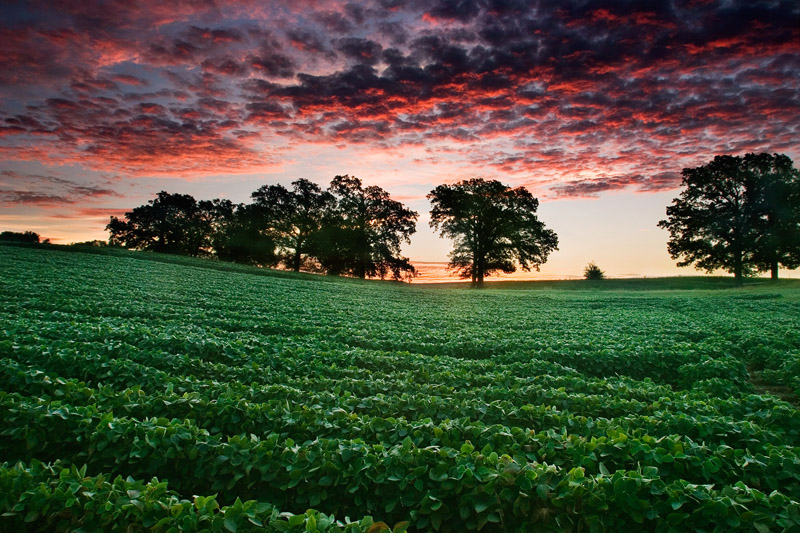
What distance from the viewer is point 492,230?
67062 mm

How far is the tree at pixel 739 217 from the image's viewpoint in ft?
188

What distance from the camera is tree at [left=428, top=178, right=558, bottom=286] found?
6656cm

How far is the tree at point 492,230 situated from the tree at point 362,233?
1044 cm

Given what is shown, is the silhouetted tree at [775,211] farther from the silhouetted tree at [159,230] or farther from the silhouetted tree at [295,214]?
the silhouetted tree at [159,230]

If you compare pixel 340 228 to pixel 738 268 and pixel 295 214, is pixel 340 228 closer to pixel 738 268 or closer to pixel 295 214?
pixel 295 214

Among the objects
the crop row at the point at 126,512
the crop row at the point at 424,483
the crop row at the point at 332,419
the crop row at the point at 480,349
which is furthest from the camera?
the crop row at the point at 480,349

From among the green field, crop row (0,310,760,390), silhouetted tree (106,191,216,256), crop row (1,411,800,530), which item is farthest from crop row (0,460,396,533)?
silhouetted tree (106,191,216,256)

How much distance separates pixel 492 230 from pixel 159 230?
65867 mm

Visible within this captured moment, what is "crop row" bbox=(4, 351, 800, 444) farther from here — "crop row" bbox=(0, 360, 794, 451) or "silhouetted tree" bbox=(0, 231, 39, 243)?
"silhouetted tree" bbox=(0, 231, 39, 243)

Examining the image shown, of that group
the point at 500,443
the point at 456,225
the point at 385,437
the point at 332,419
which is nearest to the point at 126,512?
the point at 332,419

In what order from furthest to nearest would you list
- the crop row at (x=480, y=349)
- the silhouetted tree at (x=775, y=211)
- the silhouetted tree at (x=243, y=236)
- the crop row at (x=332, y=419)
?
the silhouetted tree at (x=243, y=236) < the silhouetted tree at (x=775, y=211) < the crop row at (x=480, y=349) < the crop row at (x=332, y=419)

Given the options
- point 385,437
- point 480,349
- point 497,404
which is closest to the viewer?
point 385,437

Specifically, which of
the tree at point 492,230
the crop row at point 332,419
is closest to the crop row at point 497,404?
the crop row at point 332,419

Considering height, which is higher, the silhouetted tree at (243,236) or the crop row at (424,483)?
the silhouetted tree at (243,236)
